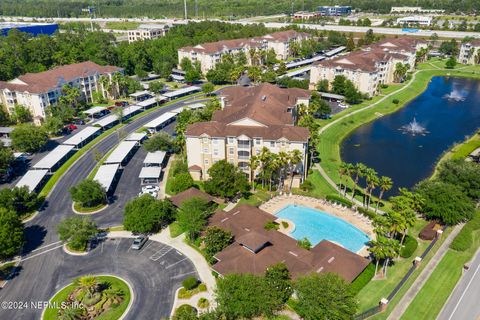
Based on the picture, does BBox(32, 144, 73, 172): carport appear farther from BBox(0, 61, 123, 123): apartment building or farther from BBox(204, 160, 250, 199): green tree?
BBox(204, 160, 250, 199): green tree

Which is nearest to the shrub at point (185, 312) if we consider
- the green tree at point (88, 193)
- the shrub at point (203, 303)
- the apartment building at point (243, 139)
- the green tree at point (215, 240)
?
the shrub at point (203, 303)

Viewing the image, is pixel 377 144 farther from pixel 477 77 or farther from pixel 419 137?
pixel 477 77

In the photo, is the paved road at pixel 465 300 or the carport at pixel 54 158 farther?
the carport at pixel 54 158

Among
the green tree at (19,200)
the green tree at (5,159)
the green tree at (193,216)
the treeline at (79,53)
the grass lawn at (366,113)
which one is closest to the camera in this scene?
the green tree at (193,216)

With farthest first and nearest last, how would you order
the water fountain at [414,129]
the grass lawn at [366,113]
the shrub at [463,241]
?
the water fountain at [414,129] < the grass lawn at [366,113] < the shrub at [463,241]

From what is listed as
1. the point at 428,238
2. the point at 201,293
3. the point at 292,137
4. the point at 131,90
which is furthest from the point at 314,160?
the point at 131,90

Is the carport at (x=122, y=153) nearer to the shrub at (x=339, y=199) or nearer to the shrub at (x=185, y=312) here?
the shrub at (x=185, y=312)
